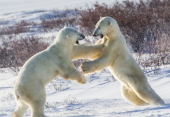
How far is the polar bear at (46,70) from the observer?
2904 millimetres

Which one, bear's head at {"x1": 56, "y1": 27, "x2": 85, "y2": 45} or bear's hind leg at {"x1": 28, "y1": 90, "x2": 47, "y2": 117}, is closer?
bear's hind leg at {"x1": 28, "y1": 90, "x2": 47, "y2": 117}

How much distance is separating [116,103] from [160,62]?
7.24ft

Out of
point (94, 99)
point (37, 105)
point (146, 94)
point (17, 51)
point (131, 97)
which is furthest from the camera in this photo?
point (17, 51)

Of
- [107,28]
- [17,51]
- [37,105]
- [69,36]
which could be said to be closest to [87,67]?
[69,36]

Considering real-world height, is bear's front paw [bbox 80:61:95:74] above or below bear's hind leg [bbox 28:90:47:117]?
above

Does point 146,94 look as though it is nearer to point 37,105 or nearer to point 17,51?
point 37,105

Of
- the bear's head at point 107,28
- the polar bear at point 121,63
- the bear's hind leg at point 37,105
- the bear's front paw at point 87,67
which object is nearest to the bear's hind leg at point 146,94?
the polar bear at point 121,63

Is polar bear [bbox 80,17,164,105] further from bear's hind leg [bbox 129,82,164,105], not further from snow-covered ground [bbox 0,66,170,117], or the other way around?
snow-covered ground [bbox 0,66,170,117]

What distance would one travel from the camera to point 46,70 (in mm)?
3045

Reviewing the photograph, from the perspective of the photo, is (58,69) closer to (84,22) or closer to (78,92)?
(78,92)

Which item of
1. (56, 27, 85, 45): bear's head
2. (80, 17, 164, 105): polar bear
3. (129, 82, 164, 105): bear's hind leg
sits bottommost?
(129, 82, 164, 105): bear's hind leg

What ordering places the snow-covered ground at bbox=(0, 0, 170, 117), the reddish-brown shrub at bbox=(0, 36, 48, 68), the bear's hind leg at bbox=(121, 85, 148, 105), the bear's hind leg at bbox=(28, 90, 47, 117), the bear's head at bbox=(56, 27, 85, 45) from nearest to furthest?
the bear's hind leg at bbox=(28, 90, 47, 117)
the snow-covered ground at bbox=(0, 0, 170, 117)
the bear's head at bbox=(56, 27, 85, 45)
the bear's hind leg at bbox=(121, 85, 148, 105)
the reddish-brown shrub at bbox=(0, 36, 48, 68)

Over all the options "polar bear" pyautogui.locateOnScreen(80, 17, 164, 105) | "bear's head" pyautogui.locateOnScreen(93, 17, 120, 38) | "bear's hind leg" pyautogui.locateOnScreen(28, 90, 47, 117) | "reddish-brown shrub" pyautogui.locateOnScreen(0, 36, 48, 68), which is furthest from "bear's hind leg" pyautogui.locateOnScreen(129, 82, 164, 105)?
"reddish-brown shrub" pyautogui.locateOnScreen(0, 36, 48, 68)

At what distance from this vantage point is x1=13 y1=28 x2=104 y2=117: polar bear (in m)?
2.90
